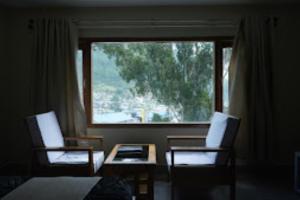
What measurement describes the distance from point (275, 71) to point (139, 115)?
1939 mm

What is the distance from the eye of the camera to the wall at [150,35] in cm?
410

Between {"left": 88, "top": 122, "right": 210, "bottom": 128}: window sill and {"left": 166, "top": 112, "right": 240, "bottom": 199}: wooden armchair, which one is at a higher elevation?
{"left": 88, "top": 122, "right": 210, "bottom": 128}: window sill

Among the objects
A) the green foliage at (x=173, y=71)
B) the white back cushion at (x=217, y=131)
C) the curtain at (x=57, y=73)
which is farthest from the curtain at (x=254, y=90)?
the curtain at (x=57, y=73)

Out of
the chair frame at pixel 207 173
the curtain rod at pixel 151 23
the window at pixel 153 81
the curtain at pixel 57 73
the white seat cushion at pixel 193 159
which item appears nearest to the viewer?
the chair frame at pixel 207 173

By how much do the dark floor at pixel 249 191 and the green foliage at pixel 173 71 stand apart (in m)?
1.06

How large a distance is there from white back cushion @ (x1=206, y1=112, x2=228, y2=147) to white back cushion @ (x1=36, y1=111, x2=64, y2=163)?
5.75ft

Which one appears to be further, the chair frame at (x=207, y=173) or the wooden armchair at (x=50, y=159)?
the wooden armchair at (x=50, y=159)

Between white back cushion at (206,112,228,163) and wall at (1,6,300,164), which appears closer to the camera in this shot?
white back cushion at (206,112,228,163)

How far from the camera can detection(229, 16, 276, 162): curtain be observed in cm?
392

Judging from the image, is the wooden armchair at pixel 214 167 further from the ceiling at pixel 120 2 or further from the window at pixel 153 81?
the ceiling at pixel 120 2

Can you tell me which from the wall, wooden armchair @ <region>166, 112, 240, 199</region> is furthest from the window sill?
wooden armchair @ <region>166, 112, 240, 199</region>

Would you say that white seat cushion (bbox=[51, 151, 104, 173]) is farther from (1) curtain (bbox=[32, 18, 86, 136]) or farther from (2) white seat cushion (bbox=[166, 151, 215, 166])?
(2) white seat cushion (bbox=[166, 151, 215, 166])

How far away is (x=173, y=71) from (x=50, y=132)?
5.94ft

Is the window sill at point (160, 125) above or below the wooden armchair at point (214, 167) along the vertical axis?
above
